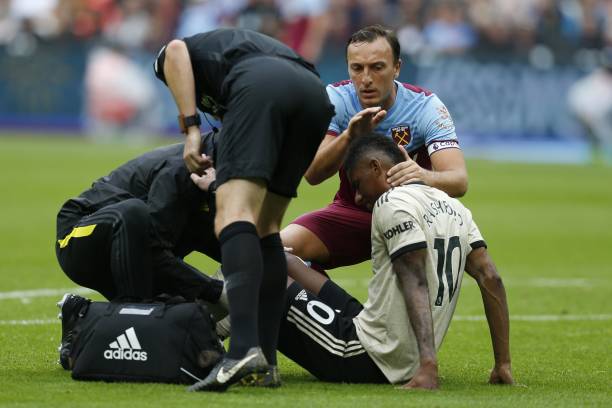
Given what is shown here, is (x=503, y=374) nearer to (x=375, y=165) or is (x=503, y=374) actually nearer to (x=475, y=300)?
(x=375, y=165)

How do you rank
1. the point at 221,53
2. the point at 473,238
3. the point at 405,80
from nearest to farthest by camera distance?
the point at 221,53 < the point at 473,238 < the point at 405,80

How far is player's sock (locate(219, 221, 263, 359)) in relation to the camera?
559 centimetres

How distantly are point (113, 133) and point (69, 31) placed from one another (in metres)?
2.57

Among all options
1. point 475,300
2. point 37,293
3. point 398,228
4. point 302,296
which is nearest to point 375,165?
point 398,228

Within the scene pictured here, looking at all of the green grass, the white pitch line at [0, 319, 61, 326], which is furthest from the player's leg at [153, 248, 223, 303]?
the white pitch line at [0, 319, 61, 326]

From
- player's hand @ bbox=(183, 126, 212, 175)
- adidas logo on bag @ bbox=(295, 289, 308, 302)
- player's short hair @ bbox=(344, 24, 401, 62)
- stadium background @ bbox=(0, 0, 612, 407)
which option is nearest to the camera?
player's hand @ bbox=(183, 126, 212, 175)

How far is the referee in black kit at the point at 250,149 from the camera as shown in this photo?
18.4ft

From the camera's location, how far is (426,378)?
5898mm

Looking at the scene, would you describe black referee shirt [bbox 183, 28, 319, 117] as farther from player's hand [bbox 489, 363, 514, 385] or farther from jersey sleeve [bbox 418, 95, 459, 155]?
player's hand [bbox 489, 363, 514, 385]

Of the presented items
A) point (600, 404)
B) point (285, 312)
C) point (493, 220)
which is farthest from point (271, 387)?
point (493, 220)

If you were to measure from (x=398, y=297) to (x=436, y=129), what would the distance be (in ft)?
5.12

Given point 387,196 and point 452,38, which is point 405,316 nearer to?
point 387,196

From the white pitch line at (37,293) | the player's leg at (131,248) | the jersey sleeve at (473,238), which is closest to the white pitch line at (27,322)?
the white pitch line at (37,293)

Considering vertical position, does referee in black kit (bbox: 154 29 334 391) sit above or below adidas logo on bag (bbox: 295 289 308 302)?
above
